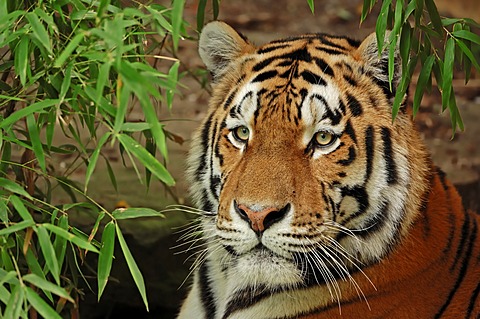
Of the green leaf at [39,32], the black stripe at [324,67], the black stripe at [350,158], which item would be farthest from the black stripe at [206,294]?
the green leaf at [39,32]

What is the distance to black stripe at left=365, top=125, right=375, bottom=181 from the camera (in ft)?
8.89

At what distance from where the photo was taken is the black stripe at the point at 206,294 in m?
2.98

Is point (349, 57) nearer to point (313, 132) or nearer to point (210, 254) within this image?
point (313, 132)

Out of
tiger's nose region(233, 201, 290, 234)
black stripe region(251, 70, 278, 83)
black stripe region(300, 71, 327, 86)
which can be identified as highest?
black stripe region(300, 71, 327, 86)

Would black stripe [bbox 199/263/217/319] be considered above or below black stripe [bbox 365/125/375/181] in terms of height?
below

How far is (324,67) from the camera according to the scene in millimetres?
2795

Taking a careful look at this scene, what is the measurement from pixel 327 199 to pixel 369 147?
0.21 meters

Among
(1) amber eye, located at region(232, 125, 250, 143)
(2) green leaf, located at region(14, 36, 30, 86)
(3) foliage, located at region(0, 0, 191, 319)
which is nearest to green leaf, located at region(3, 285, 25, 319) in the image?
(3) foliage, located at region(0, 0, 191, 319)

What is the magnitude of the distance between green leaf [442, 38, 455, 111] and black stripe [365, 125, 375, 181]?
0.23 m

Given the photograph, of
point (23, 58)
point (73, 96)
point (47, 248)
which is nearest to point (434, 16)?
point (73, 96)

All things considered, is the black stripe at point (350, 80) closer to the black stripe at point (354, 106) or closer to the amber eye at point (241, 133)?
the black stripe at point (354, 106)

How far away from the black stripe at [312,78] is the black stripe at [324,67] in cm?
4

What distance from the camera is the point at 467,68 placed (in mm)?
2842

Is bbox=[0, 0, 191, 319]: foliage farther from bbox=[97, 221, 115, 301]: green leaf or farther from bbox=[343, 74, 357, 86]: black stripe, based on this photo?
bbox=[343, 74, 357, 86]: black stripe
